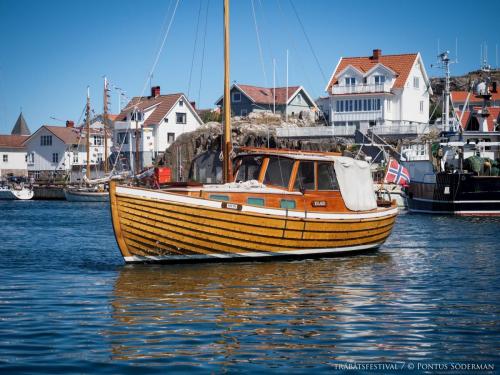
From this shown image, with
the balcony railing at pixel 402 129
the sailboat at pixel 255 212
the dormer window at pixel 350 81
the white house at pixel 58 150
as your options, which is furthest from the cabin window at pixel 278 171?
the white house at pixel 58 150

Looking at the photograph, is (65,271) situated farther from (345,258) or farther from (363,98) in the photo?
(363,98)

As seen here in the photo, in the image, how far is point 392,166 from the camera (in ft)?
183

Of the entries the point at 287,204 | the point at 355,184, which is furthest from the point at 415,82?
the point at 287,204

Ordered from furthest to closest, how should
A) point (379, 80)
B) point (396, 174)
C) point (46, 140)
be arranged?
point (46, 140) < point (379, 80) < point (396, 174)

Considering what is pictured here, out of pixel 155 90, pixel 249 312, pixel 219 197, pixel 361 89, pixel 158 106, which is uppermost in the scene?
pixel 155 90

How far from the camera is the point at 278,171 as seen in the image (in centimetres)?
2188

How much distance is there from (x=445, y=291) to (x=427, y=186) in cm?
3200

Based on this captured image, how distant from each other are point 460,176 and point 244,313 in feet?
109

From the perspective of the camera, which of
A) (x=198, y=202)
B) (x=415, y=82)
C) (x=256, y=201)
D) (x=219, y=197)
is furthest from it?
(x=415, y=82)

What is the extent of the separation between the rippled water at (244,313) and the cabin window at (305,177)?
2345mm

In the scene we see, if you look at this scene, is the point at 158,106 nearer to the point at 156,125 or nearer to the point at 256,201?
the point at 156,125

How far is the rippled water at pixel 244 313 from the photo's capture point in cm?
1100

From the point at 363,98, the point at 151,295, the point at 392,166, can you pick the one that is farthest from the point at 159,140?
the point at 151,295

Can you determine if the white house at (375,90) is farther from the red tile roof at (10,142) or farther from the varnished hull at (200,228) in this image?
the varnished hull at (200,228)
